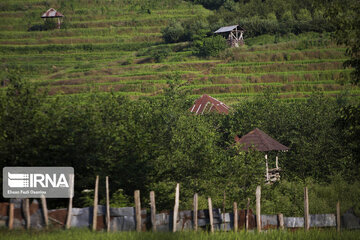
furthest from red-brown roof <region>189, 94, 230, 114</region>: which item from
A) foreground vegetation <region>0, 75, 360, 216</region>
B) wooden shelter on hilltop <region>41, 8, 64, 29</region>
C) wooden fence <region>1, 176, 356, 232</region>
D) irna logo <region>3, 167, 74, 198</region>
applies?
wooden shelter on hilltop <region>41, 8, 64, 29</region>

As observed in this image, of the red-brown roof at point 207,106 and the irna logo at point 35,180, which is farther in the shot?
the red-brown roof at point 207,106

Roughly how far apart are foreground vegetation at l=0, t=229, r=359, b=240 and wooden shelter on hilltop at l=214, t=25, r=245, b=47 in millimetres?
75865

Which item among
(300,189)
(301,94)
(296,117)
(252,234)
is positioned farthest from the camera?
(301,94)

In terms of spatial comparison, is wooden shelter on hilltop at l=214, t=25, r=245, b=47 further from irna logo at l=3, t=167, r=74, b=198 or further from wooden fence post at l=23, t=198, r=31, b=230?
Answer: wooden fence post at l=23, t=198, r=31, b=230

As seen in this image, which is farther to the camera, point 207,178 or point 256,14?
point 256,14

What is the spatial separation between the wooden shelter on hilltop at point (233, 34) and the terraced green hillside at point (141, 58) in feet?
A: 6.86

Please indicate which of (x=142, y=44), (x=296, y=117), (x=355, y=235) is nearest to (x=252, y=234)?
(x=355, y=235)

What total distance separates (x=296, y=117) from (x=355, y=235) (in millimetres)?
30549

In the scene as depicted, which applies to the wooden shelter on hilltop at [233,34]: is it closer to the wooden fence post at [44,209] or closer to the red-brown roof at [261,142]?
the red-brown roof at [261,142]

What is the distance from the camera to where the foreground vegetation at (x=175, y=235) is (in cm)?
1625

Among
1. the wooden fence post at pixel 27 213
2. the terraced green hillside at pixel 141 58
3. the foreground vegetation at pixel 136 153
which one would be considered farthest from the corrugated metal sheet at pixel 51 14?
the wooden fence post at pixel 27 213

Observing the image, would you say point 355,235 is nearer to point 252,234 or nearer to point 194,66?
point 252,234

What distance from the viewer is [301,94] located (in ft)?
227

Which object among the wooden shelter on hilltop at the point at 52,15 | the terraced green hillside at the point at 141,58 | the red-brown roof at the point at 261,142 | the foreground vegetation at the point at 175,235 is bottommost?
the foreground vegetation at the point at 175,235
